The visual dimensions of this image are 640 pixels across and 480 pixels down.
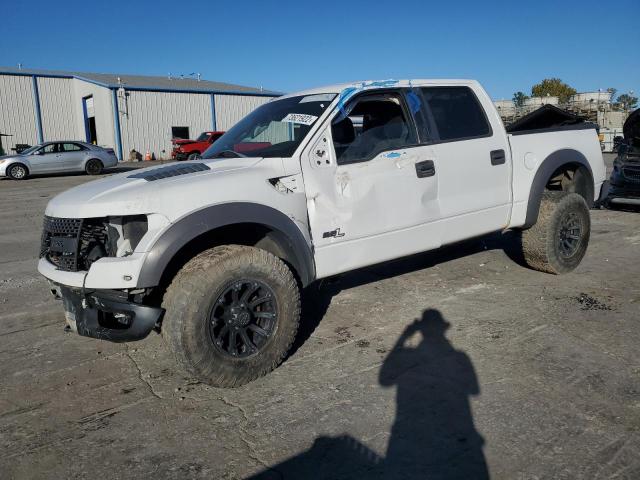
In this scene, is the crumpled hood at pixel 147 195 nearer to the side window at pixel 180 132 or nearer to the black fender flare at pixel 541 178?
the black fender flare at pixel 541 178

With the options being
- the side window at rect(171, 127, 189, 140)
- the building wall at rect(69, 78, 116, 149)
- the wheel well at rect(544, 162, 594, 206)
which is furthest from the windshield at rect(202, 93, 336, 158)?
the side window at rect(171, 127, 189, 140)

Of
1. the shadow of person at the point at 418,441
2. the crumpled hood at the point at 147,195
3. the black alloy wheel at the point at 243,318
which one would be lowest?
the shadow of person at the point at 418,441

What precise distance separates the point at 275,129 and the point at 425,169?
4.01 feet

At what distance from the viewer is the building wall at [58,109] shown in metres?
35.4

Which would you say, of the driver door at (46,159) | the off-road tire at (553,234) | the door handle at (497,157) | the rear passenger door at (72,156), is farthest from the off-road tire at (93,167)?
the door handle at (497,157)

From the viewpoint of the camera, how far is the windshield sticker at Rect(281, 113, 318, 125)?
12.5 ft

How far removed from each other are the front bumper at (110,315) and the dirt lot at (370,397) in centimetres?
47

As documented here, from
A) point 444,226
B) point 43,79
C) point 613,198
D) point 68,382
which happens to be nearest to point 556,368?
point 444,226

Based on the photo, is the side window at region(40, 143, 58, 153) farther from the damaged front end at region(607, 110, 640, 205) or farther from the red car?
the damaged front end at region(607, 110, 640, 205)

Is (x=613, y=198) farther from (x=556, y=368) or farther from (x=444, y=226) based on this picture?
(x=556, y=368)

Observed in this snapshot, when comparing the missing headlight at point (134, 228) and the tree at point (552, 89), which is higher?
the tree at point (552, 89)

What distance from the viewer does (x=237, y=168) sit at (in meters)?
3.54

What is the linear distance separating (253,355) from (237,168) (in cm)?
124

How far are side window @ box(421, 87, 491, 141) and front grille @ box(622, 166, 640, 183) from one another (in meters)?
5.54
